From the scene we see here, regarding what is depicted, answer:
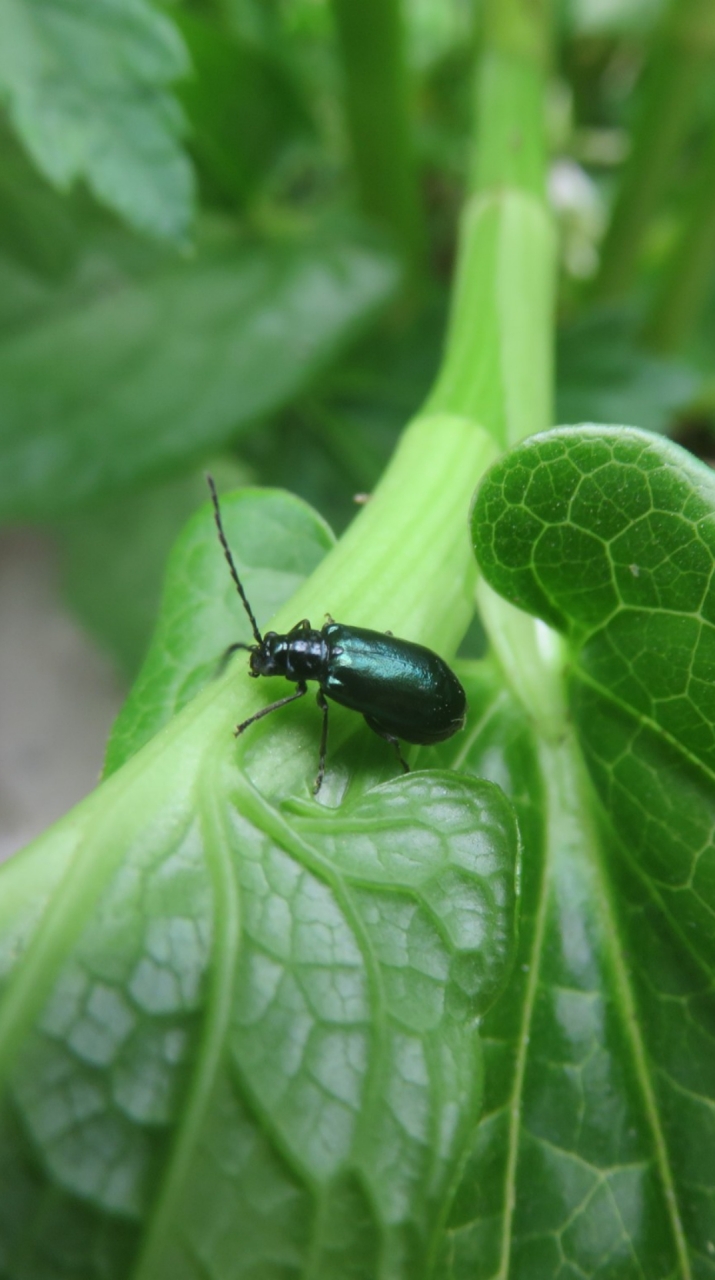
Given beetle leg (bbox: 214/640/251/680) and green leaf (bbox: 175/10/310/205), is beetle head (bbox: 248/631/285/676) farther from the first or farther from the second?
green leaf (bbox: 175/10/310/205)

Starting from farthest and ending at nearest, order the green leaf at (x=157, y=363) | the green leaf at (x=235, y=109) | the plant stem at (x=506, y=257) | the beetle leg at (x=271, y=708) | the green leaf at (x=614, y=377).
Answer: the green leaf at (x=614, y=377)
the green leaf at (x=235, y=109)
the green leaf at (x=157, y=363)
the plant stem at (x=506, y=257)
the beetle leg at (x=271, y=708)

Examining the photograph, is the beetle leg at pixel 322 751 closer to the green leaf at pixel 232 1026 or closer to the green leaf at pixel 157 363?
the green leaf at pixel 232 1026

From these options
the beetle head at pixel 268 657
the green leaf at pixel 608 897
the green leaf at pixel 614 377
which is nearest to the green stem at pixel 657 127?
the green leaf at pixel 614 377

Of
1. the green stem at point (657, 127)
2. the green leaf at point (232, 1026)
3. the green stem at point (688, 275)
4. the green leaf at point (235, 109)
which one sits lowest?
the green leaf at point (232, 1026)

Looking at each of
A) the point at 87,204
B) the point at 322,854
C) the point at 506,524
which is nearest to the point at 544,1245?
the point at 322,854

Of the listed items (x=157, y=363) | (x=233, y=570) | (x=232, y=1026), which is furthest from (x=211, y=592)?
(x=157, y=363)

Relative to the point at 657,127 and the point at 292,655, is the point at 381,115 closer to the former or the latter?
the point at 657,127

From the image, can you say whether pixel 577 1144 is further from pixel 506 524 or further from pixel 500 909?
pixel 506 524
